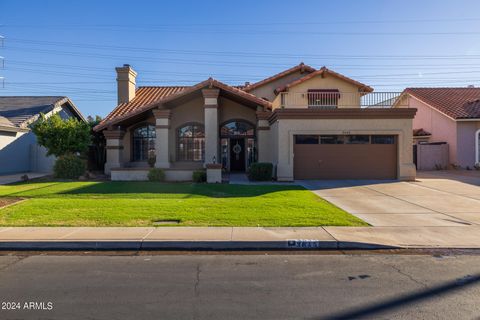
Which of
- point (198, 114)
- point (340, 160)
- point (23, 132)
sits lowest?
point (340, 160)

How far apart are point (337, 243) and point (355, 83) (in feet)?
64.2

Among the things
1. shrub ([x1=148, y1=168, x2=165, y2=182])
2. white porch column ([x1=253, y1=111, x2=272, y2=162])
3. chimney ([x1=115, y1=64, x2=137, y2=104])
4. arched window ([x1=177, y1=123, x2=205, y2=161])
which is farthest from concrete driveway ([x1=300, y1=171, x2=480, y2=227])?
chimney ([x1=115, y1=64, x2=137, y2=104])

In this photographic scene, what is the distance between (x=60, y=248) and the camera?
301 inches

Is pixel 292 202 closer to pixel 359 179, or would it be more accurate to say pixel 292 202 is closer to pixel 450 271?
pixel 450 271

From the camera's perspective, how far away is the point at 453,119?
85.3 ft

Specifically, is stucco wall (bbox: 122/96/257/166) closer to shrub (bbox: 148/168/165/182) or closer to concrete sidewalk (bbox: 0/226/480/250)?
shrub (bbox: 148/168/165/182)

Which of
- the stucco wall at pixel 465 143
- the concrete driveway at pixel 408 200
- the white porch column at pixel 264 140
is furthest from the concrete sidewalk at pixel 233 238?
the stucco wall at pixel 465 143

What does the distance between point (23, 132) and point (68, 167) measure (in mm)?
8684

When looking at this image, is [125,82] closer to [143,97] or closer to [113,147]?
[143,97]

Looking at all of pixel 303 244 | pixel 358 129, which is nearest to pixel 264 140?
pixel 358 129

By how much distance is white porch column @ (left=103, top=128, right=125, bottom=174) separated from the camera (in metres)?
22.3

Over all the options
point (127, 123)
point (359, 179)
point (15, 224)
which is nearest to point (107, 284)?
point (15, 224)

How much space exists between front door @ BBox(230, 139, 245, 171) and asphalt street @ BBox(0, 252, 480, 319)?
16.3 metres

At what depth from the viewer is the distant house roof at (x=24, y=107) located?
85.3 feet
